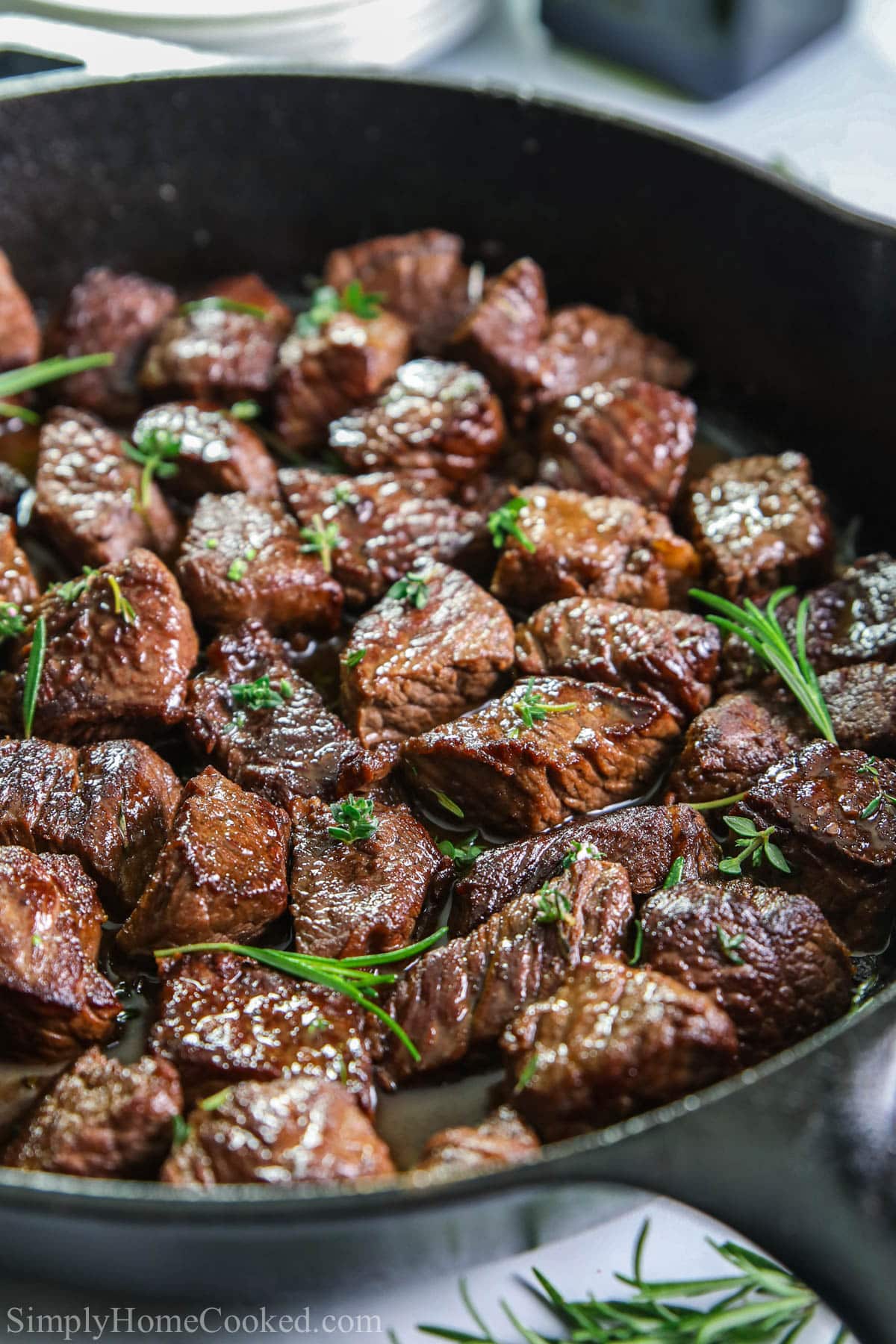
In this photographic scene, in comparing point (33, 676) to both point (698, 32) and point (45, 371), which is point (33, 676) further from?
point (698, 32)

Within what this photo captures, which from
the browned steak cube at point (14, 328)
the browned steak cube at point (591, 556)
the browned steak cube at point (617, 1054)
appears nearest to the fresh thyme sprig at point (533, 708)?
the browned steak cube at point (591, 556)

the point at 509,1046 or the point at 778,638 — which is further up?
the point at 778,638

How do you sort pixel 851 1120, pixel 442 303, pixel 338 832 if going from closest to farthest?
pixel 851 1120, pixel 338 832, pixel 442 303

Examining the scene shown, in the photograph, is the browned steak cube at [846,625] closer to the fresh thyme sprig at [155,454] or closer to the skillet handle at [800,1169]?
the skillet handle at [800,1169]

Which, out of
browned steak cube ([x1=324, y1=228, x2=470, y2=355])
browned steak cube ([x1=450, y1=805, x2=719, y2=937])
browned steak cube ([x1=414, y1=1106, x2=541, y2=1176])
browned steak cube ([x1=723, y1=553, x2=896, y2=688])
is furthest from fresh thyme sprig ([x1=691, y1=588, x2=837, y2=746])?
browned steak cube ([x1=324, y1=228, x2=470, y2=355])

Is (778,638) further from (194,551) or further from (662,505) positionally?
(194,551)

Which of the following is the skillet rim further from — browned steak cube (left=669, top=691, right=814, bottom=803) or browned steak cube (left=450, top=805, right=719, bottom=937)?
browned steak cube (left=669, top=691, right=814, bottom=803)

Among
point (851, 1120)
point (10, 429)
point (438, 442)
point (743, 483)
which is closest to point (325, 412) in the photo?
point (438, 442)
